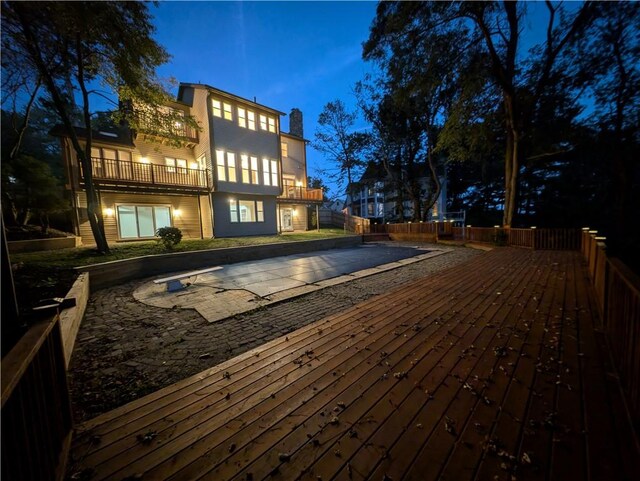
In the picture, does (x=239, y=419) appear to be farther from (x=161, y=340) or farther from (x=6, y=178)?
(x=6, y=178)

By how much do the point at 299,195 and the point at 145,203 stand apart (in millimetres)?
10100

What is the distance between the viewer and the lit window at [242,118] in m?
15.1

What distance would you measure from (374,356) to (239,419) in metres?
1.51

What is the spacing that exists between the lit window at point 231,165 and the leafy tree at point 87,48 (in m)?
5.27

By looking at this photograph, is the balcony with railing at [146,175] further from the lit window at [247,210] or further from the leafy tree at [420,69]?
the leafy tree at [420,69]

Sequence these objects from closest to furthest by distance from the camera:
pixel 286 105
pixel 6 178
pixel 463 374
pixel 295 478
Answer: pixel 295 478 → pixel 463 374 → pixel 6 178 → pixel 286 105

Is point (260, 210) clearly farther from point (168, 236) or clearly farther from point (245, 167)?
point (168, 236)

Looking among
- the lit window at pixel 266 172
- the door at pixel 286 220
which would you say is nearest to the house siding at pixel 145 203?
the lit window at pixel 266 172

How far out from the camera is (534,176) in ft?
78.4

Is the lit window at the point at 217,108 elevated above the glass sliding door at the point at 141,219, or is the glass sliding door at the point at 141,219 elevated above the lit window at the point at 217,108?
the lit window at the point at 217,108

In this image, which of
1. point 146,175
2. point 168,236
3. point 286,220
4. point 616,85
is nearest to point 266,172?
point 286,220

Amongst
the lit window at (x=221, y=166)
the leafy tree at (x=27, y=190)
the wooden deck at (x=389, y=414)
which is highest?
the lit window at (x=221, y=166)

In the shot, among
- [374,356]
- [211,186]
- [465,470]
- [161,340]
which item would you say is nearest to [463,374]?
[374,356]

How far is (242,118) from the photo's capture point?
49.9ft
